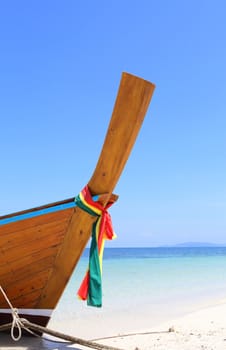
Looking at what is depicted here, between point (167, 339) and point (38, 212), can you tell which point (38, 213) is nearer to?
point (38, 212)

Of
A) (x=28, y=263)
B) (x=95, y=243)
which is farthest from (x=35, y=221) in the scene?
(x=95, y=243)

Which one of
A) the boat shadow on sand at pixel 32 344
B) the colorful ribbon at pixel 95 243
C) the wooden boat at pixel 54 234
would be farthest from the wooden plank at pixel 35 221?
the boat shadow on sand at pixel 32 344

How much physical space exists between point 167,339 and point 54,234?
1.88m

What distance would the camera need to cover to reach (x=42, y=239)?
3.80 m

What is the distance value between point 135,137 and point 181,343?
2.31 meters

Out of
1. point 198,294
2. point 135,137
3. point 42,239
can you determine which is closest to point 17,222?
point 42,239

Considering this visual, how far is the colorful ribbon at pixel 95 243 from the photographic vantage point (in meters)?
3.50

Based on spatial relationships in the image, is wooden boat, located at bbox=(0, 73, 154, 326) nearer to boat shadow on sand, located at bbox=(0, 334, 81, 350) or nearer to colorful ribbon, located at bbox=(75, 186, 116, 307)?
colorful ribbon, located at bbox=(75, 186, 116, 307)

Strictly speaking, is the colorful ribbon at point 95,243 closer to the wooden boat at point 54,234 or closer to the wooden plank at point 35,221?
the wooden boat at point 54,234

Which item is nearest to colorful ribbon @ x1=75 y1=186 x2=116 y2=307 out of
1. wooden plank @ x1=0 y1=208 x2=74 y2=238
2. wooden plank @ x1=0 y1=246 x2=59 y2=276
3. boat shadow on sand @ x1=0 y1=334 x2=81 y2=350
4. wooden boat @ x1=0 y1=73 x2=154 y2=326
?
wooden boat @ x1=0 y1=73 x2=154 y2=326

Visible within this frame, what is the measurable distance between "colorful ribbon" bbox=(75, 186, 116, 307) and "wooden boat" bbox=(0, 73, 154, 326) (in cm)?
7

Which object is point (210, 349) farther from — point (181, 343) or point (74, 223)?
point (74, 223)

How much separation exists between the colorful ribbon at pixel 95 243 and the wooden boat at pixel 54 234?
0.22ft

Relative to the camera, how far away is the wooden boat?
11.0ft
